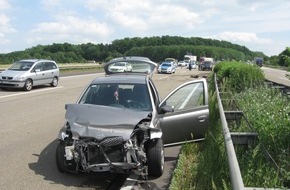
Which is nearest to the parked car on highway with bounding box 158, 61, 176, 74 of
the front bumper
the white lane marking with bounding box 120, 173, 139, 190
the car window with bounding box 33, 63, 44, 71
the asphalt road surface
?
the car window with bounding box 33, 63, 44, 71

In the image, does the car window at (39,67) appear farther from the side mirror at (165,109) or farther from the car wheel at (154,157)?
the car wheel at (154,157)

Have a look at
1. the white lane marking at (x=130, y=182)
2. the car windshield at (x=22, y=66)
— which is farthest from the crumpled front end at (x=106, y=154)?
the car windshield at (x=22, y=66)

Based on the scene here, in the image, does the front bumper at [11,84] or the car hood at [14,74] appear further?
the car hood at [14,74]

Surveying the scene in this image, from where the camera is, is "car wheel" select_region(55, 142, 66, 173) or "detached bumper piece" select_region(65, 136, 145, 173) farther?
"car wheel" select_region(55, 142, 66, 173)

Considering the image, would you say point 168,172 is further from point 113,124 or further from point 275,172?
point 275,172

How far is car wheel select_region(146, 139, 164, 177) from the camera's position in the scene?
6180mm

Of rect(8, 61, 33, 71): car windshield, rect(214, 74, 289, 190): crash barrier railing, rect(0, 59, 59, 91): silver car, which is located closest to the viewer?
rect(214, 74, 289, 190): crash barrier railing

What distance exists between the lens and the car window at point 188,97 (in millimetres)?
8031

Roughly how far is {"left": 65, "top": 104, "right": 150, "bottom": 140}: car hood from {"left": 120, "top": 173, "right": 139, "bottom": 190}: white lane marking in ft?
2.47

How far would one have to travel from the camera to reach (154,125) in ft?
20.9

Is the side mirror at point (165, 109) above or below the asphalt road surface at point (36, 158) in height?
above

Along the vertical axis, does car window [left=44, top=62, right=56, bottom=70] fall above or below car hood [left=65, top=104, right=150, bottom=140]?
below

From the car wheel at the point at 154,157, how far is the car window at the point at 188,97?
1741mm

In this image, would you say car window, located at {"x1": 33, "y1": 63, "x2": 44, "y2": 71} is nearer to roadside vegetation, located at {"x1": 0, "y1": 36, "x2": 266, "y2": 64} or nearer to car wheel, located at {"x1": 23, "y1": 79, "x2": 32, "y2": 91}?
car wheel, located at {"x1": 23, "y1": 79, "x2": 32, "y2": 91}
